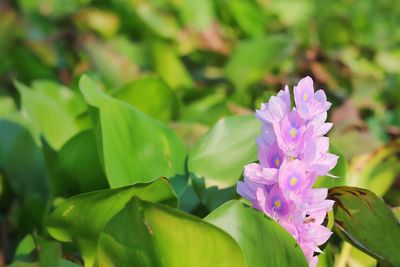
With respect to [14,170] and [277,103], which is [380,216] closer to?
[277,103]

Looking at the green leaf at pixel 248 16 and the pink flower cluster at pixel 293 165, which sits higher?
the pink flower cluster at pixel 293 165

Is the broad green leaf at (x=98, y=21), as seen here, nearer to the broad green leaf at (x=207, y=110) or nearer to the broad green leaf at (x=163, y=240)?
the broad green leaf at (x=207, y=110)

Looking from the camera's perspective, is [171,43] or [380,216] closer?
[380,216]

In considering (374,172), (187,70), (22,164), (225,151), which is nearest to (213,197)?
(225,151)

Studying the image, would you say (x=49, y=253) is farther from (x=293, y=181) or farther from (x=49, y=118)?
(x=49, y=118)

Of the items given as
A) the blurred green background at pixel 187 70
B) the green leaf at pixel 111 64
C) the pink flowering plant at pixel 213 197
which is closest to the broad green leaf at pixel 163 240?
the pink flowering plant at pixel 213 197

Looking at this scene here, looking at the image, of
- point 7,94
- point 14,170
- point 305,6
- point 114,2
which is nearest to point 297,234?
point 14,170
